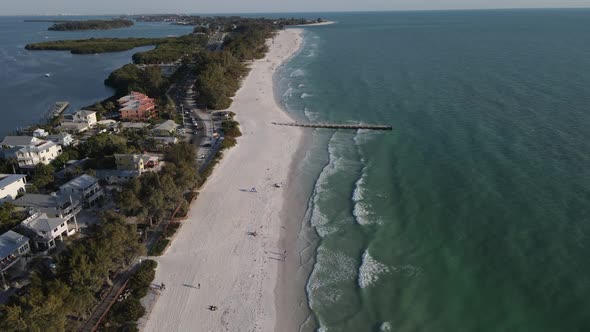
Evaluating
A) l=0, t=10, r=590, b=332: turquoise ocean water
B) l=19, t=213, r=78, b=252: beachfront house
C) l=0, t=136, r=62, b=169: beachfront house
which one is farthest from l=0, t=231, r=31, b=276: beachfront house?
l=0, t=10, r=590, b=332: turquoise ocean water

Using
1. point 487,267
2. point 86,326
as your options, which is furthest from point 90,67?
point 487,267

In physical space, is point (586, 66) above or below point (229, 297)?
above

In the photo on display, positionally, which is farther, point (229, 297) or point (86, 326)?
point (229, 297)

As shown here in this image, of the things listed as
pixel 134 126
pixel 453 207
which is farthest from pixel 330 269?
pixel 134 126

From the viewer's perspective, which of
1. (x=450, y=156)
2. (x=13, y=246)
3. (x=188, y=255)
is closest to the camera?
(x=13, y=246)

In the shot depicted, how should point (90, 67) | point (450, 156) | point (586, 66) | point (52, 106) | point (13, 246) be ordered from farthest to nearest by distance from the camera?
point (90, 67) < point (586, 66) < point (52, 106) < point (450, 156) < point (13, 246)

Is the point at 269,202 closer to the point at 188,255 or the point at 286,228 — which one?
the point at 286,228

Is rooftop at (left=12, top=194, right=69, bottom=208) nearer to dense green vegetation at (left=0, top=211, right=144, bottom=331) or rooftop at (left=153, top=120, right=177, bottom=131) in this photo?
dense green vegetation at (left=0, top=211, right=144, bottom=331)
